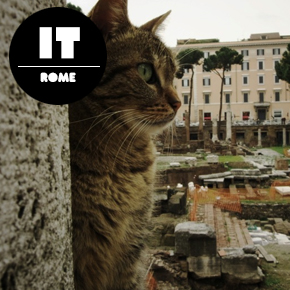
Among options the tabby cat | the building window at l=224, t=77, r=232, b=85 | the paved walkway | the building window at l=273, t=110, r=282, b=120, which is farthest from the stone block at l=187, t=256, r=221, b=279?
the building window at l=273, t=110, r=282, b=120

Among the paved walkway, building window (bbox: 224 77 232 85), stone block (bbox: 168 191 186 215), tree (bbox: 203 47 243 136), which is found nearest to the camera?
the paved walkway

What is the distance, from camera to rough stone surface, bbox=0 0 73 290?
415 millimetres

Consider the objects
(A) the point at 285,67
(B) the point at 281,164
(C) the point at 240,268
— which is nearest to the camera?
(C) the point at 240,268

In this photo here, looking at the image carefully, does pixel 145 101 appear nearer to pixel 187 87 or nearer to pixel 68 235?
pixel 68 235

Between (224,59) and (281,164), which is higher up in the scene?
(224,59)

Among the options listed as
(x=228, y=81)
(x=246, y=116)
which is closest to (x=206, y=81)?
(x=228, y=81)

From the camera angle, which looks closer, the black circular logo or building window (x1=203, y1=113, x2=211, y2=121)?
the black circular logo

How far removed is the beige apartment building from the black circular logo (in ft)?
66.3

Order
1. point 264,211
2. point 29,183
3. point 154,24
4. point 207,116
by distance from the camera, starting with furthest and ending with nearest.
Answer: point 207,116 < point 264,211 < point 154,24 < point 29,183

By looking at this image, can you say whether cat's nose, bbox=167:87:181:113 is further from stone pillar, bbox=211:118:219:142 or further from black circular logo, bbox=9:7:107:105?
stone pillar, bbox=211:118:219:142

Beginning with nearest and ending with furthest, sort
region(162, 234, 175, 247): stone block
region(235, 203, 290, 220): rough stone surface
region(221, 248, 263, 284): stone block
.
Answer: region(221, 248, 263, 284): stone block, region(162, 234, 175, 247): stone block, region(235, 203, 290, 220): rough stone surface

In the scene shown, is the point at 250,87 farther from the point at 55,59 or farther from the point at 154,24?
the point at 55,59

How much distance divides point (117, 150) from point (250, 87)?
23094 millimetres

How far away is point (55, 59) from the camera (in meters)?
0.54
